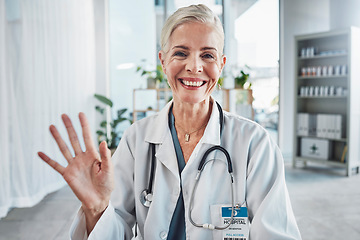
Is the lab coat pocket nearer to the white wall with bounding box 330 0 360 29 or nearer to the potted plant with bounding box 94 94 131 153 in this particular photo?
the potted plant with bounding box 94 94 131 153

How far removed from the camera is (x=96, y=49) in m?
5.05

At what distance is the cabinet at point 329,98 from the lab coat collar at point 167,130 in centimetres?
335

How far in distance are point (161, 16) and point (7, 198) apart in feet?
12.8

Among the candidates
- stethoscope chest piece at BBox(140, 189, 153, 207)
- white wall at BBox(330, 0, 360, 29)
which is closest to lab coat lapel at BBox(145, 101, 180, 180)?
stethoscope chest piece at BBox(140, 189, 153, 207)

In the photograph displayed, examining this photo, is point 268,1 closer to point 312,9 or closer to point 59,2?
point 312,9

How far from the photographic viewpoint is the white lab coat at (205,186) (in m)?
1.01

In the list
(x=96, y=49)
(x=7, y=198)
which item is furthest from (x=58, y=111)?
(x=96, y=49)

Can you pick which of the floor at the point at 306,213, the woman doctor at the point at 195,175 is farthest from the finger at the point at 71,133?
the floor at the point at 306,213

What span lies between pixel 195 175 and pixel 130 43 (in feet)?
15.0

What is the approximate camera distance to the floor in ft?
7.86

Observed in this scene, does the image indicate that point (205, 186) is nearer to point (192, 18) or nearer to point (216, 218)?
point (216, 218)

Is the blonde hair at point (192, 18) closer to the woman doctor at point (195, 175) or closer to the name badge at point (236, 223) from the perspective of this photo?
the woman doctor at point (195, 175)

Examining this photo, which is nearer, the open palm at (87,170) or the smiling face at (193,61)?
the open palm at (87,170)

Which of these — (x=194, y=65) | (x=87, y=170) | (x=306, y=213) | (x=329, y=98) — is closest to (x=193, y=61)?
(x=194, y=65)
